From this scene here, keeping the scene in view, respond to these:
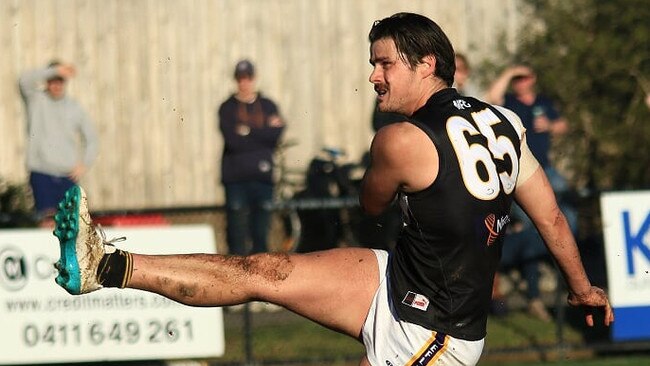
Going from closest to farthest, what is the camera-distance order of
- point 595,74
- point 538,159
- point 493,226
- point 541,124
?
point 493,226 → point 538,159 → point 541,124 → point 595,74

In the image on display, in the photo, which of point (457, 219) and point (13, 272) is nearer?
point (457, 219)

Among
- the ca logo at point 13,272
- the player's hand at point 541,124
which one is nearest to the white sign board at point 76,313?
the ca logo at point 13,272

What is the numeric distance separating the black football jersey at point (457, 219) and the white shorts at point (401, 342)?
37 millimetres

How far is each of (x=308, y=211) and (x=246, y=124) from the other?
46.9 inches

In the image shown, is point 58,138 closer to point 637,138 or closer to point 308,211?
point 308,211

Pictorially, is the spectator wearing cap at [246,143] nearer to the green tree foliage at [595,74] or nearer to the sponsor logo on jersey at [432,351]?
the green tree foliage at [595,74]

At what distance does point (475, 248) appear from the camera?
630 cm

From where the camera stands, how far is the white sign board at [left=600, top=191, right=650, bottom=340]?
10.8 metres

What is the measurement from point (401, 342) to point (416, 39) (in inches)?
50.1

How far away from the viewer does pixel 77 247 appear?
621 centimetres

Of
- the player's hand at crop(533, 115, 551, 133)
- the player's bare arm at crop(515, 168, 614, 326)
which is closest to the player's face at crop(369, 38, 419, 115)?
the player's bare arm at crop(515, 168, 614, 326)

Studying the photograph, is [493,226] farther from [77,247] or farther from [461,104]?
[77,247]

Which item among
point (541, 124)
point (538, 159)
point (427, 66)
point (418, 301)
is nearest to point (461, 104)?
point (427, 66)

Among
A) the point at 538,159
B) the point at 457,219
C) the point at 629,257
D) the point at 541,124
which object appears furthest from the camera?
the point at 541,124
